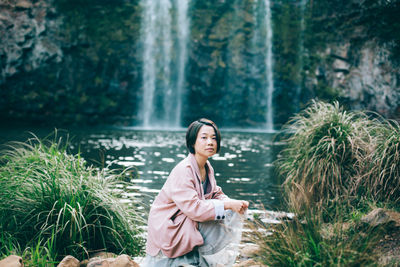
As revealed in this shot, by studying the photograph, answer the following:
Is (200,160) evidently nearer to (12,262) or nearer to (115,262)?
(115,262)

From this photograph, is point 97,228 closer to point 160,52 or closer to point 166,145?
point 166,145

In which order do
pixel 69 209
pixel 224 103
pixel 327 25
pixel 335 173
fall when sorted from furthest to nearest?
pixel 224 103 < pixel 327 25 < pixel 335 173 < pixel 69 209

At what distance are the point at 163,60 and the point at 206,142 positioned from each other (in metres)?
25.0

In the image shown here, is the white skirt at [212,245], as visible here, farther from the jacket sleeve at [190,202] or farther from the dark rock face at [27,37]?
the dark rock face at [27,37]

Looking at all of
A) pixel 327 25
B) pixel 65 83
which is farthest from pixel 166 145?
pixel 327 25

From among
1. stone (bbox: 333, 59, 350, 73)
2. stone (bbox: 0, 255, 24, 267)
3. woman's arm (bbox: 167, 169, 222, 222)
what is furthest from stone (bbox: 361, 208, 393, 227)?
stone (bbox: 333, 59, 350, 73)

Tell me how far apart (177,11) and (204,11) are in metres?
2.02

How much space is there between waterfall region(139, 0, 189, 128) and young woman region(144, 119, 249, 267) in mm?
24131

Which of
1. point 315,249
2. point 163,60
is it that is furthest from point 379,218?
point 163,60

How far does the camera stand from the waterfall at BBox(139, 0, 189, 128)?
26984 millimetres

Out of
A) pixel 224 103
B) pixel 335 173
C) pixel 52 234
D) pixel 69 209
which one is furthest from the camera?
pixel 224 103

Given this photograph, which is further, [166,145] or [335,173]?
[166,145]

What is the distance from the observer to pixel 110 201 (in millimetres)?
3688

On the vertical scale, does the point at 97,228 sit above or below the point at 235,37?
below
